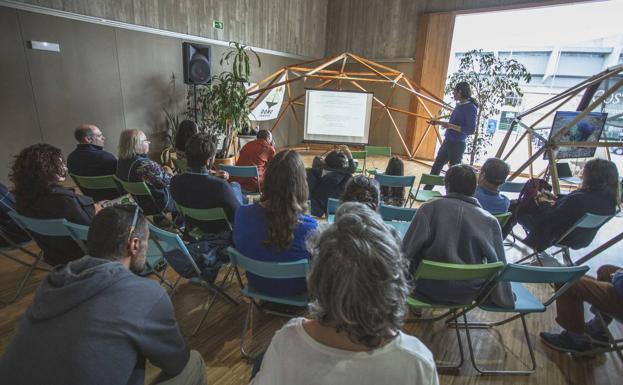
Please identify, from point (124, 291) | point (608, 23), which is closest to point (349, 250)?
point (124, 291)

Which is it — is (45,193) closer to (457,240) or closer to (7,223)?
(7,223)

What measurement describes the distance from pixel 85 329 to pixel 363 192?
5.53 feet

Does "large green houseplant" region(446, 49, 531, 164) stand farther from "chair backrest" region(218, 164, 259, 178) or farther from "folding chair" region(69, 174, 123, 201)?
"folding chair" region(69, 174, 123, 201)

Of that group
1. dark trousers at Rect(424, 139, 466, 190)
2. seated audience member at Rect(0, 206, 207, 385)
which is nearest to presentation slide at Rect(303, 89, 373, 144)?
dark trousers at Rect(424, 139, 466, 190)

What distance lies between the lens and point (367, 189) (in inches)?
89.3

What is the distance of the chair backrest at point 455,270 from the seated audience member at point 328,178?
1.69 m

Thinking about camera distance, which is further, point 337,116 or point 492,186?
point 337,116

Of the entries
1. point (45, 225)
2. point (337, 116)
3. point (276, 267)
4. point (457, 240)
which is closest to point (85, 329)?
point (276, 267)

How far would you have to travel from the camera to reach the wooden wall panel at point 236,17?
5.60 m

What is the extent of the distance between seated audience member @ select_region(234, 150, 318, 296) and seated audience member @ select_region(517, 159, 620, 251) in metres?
2.44

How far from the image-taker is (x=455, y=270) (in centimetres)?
178

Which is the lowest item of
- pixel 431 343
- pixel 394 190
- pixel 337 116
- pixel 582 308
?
pixel 431 343

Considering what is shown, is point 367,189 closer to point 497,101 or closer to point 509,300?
point 509,300

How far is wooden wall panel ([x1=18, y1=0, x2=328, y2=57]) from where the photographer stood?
18.4 ft
